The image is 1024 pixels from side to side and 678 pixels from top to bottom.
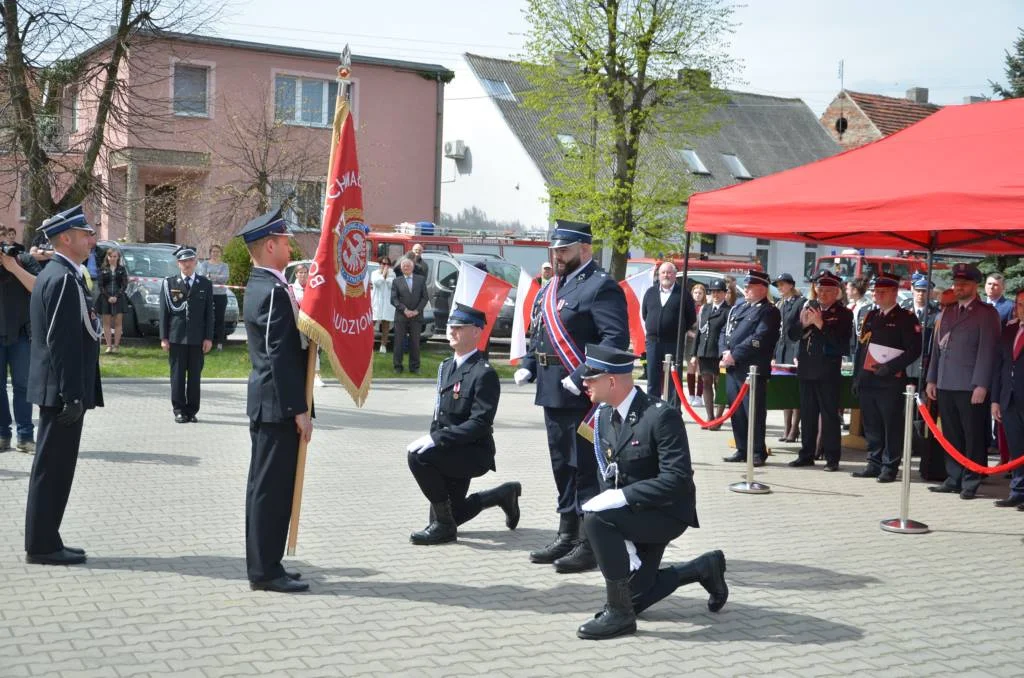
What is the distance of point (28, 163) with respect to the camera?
1753cm

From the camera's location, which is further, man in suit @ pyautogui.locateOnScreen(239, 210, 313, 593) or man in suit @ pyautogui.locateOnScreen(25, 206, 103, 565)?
man in suit @ pyautogui.locateOnScreen(25, 206, 103, 565)

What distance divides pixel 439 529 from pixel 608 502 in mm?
2280

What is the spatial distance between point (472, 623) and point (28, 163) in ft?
46.3

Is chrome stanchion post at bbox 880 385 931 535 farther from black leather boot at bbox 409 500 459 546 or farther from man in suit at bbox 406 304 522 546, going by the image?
black leather boot at bbox 409 500 459 546

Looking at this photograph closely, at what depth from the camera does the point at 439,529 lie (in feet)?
26.1

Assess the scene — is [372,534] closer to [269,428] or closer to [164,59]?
[269,428]

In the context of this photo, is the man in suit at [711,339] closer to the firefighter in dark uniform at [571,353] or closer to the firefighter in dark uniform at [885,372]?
the firefighter in dark uniform at [885,372]

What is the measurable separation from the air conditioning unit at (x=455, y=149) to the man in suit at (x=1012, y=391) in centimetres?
3456

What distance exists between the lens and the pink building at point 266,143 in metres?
32.5

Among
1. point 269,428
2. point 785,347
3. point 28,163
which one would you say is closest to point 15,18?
point 28,163

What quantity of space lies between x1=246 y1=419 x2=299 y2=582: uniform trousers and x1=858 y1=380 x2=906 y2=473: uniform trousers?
6.63 metres

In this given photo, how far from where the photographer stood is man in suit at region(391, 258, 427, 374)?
1959 centimetres

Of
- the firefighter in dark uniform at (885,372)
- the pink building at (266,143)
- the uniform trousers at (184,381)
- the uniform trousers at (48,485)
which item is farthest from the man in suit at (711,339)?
the pink building at (266,143)

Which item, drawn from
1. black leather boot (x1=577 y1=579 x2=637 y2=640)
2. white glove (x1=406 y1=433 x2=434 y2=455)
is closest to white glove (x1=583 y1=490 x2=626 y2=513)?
black leather boot (x1=577 y1=579 x2=637 y2=640)
